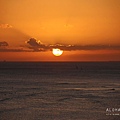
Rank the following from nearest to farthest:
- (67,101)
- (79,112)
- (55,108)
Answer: (79,112)
(55,108)
(67,101)

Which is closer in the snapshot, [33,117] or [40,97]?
[33,117]

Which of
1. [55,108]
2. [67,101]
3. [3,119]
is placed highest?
[67,101]

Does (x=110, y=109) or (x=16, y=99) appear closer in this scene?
(x=110, y=109)

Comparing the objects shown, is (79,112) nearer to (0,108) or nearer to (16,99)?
(0,108)

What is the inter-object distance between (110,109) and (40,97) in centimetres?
1753

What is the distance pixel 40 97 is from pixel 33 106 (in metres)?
10.8

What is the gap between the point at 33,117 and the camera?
139 feet

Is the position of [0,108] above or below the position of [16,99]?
below

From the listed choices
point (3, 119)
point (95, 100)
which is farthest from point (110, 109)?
point (3, 119)

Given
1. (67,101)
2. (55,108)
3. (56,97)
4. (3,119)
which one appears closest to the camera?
(3,119)

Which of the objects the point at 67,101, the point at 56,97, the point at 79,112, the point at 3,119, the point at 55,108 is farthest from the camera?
the point at 56,97

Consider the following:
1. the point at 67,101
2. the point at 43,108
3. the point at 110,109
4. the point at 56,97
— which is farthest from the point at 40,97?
the point at 110,109

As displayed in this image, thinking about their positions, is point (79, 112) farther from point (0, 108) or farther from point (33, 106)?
point (0, 108)

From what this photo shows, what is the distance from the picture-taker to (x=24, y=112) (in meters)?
45.3
